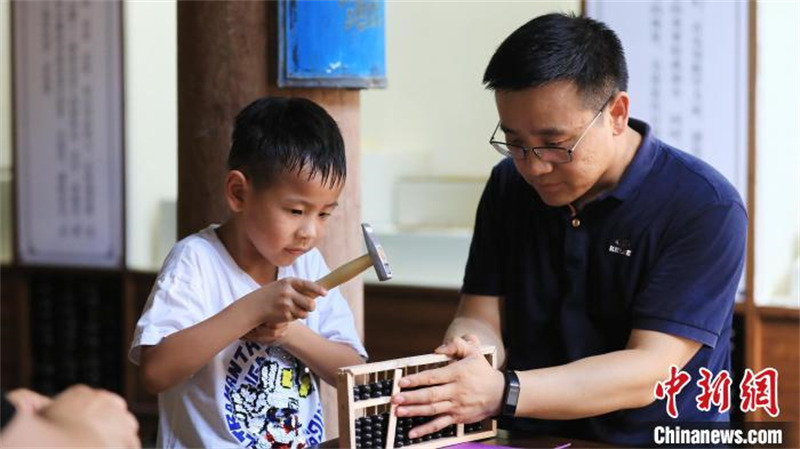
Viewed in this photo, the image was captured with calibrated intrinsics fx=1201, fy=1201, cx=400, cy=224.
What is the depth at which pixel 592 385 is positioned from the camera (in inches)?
91.5

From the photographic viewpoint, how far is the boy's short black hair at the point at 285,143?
235 cm

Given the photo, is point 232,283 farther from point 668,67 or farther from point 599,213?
point 668,67

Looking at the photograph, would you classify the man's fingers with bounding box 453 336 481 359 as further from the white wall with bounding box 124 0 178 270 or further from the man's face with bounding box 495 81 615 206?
the white wall with bounding box 124 0 178 270

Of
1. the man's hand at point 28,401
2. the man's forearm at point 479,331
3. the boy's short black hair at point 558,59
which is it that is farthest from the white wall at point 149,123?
the man's hand at point 28,401

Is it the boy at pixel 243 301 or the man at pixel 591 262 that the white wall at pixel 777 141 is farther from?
the boy at pixel 243 301

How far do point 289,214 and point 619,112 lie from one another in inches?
27.9

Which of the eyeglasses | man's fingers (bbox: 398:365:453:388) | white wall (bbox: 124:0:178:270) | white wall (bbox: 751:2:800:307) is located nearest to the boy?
man's fingers (bbox: 398:365:453:388)

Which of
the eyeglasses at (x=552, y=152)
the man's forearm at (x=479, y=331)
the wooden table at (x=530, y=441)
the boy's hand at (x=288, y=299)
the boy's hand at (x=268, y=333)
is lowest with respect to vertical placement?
the wooden table at (x=530, y=441)

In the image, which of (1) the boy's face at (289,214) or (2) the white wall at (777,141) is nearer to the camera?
(1) the boy's face at (289,214)

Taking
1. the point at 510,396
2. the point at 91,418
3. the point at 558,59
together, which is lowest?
the point at 510,396

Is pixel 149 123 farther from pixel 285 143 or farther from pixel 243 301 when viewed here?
pixel 243 301

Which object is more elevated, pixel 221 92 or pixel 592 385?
pixel 221 92

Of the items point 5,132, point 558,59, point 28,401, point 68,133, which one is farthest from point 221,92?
point 5,132

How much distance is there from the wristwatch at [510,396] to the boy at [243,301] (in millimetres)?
359
